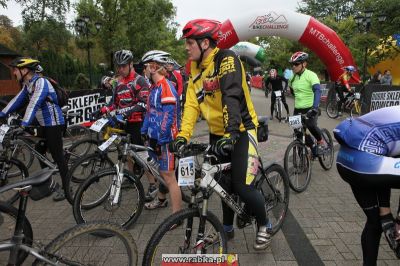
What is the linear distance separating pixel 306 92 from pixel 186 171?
395 cm

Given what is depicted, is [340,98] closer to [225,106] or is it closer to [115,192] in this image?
[115,192]

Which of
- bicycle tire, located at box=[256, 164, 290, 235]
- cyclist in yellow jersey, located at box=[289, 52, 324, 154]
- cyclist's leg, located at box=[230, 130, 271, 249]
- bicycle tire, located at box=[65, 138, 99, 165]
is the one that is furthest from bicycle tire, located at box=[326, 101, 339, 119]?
cyclist's leg, located at box=[230, 130, 271, 249]

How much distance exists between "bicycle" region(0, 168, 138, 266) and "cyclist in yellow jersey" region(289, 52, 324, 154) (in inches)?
156

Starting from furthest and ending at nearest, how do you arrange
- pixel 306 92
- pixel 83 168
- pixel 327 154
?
pixel 327 154, pixel 306 92, pixel 83 168

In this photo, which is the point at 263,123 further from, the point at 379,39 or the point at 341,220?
the point at 379,39

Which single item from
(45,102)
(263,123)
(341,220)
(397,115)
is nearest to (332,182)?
(341,220)

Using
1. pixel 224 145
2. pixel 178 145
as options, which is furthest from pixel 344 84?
pixel 224 145

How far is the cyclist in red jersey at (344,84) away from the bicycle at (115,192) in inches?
427

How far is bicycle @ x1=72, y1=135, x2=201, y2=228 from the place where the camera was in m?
3.69

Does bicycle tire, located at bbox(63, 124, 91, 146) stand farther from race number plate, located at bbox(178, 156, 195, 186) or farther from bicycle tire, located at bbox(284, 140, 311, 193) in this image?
race number plate, located at bbox(178, 156, 195, 186)

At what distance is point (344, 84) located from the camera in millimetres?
13234

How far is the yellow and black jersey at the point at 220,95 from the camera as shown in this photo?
2.79 metres

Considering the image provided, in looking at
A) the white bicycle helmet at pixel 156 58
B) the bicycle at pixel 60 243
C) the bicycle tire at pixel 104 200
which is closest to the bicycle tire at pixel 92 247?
the bicycle at pixel 60 243

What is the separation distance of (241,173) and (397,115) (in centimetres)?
130
